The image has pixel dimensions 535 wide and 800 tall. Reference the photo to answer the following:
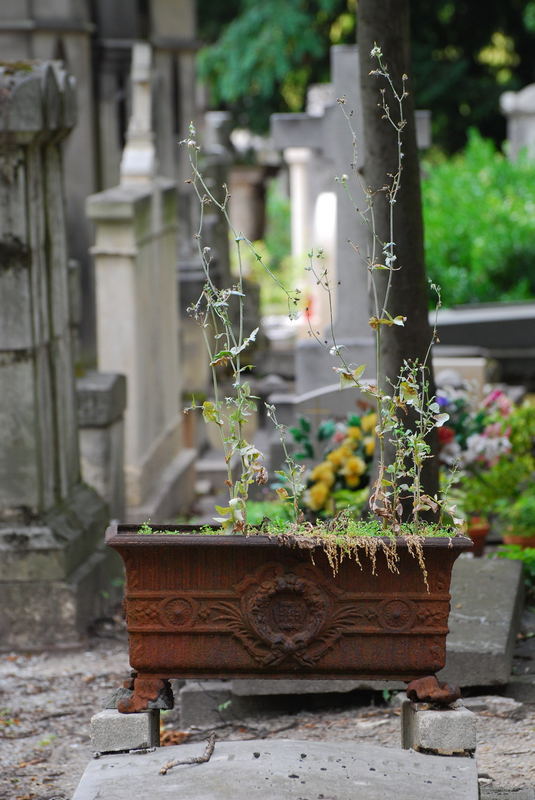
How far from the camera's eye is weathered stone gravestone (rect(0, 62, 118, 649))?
5781 mm

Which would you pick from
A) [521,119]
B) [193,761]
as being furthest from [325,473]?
[521,119]

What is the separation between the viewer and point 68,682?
554cm

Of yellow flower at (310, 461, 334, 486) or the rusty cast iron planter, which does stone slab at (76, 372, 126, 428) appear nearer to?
yellow flower at (310, 461, 334, 486)

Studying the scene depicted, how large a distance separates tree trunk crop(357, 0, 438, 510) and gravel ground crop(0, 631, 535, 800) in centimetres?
92

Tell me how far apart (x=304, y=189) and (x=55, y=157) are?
11086 mm

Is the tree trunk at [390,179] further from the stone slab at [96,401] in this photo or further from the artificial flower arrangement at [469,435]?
the stone slab at [96,401]

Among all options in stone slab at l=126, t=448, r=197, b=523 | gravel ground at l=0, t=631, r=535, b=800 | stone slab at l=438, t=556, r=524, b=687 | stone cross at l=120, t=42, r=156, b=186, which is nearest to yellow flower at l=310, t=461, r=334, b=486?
stone slab at l=438, t=556, r=524, b=687

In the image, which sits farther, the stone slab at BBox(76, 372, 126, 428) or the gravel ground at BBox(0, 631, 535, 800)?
the stone slab at BBox(76, 372, 126, 428)

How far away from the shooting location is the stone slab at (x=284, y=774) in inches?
129

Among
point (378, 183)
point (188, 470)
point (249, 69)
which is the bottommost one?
point (188, 470)

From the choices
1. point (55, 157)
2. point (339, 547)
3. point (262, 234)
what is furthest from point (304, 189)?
point (339, 547)

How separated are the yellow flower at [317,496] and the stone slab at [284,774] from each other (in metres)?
2.58

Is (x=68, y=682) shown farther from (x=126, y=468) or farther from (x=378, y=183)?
(x=126, y=468)

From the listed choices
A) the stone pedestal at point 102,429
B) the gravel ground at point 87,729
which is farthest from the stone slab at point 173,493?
the gravel ground at point 87,729
